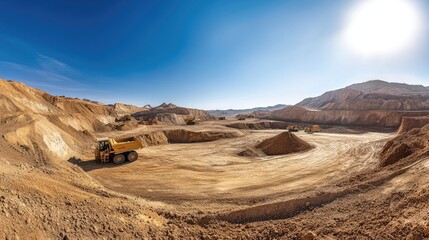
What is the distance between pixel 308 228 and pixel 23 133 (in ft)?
48.9

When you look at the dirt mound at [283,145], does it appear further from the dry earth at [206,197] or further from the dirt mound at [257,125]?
the dirt mound at [257,125]

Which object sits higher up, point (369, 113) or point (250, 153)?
point (369, 113)

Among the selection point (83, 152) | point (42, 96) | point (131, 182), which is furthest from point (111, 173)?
point (42, 96)

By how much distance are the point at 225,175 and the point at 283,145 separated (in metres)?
8.97

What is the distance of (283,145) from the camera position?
64.7 ft

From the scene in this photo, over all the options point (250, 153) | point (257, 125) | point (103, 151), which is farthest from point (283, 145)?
point (257, 125)

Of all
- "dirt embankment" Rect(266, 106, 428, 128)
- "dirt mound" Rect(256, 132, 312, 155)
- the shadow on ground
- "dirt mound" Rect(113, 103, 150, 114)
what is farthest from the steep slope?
"dirt embankment" Rect(266, 106, 428, 128)

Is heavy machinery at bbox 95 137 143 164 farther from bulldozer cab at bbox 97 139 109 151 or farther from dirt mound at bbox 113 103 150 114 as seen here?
dirt mound at bbox 113 103 150 114

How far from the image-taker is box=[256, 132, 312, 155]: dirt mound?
1941 centimetres

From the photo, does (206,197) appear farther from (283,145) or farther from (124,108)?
(124,108)

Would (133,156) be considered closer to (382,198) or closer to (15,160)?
(15,160)

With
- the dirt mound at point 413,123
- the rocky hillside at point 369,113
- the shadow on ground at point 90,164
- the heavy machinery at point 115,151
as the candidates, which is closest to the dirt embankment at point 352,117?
the rocky hillside at point 369,113

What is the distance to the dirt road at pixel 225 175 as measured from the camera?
908 cm

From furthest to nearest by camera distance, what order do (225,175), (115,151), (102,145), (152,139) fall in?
(152,139) < (102,145) < (115,151) < (225,175)
